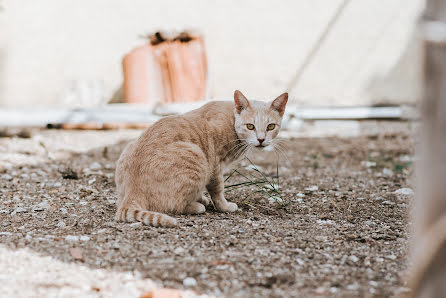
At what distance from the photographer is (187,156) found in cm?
313

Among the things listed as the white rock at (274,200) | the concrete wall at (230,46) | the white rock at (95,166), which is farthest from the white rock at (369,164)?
the white rock at (95,166)

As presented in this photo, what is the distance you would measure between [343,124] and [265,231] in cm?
485

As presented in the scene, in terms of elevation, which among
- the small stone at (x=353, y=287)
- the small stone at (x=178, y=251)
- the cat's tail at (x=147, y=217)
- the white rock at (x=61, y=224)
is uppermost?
the cat's tail at (x=147, y=217)

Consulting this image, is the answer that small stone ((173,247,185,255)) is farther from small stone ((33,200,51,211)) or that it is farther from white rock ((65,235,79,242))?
small stone ((33,200,51,211))

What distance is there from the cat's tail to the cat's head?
0.88m

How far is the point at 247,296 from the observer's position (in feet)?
6.88

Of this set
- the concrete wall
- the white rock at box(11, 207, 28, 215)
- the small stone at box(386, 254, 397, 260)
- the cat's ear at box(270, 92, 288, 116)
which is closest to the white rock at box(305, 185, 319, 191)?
the cat's ear at box(270, 92, 288, 116)

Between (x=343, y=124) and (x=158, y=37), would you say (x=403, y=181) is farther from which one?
(x=158, y=37)

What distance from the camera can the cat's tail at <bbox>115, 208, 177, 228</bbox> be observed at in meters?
2.86

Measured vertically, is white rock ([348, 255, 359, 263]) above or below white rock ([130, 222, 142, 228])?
below

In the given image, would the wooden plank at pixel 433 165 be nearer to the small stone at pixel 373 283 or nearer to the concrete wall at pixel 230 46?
the small stone at pixel 373 283

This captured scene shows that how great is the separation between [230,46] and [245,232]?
5241 millimetres

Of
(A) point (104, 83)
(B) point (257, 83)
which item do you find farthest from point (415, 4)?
(A) point (104, 83)

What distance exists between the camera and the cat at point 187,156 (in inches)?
119
